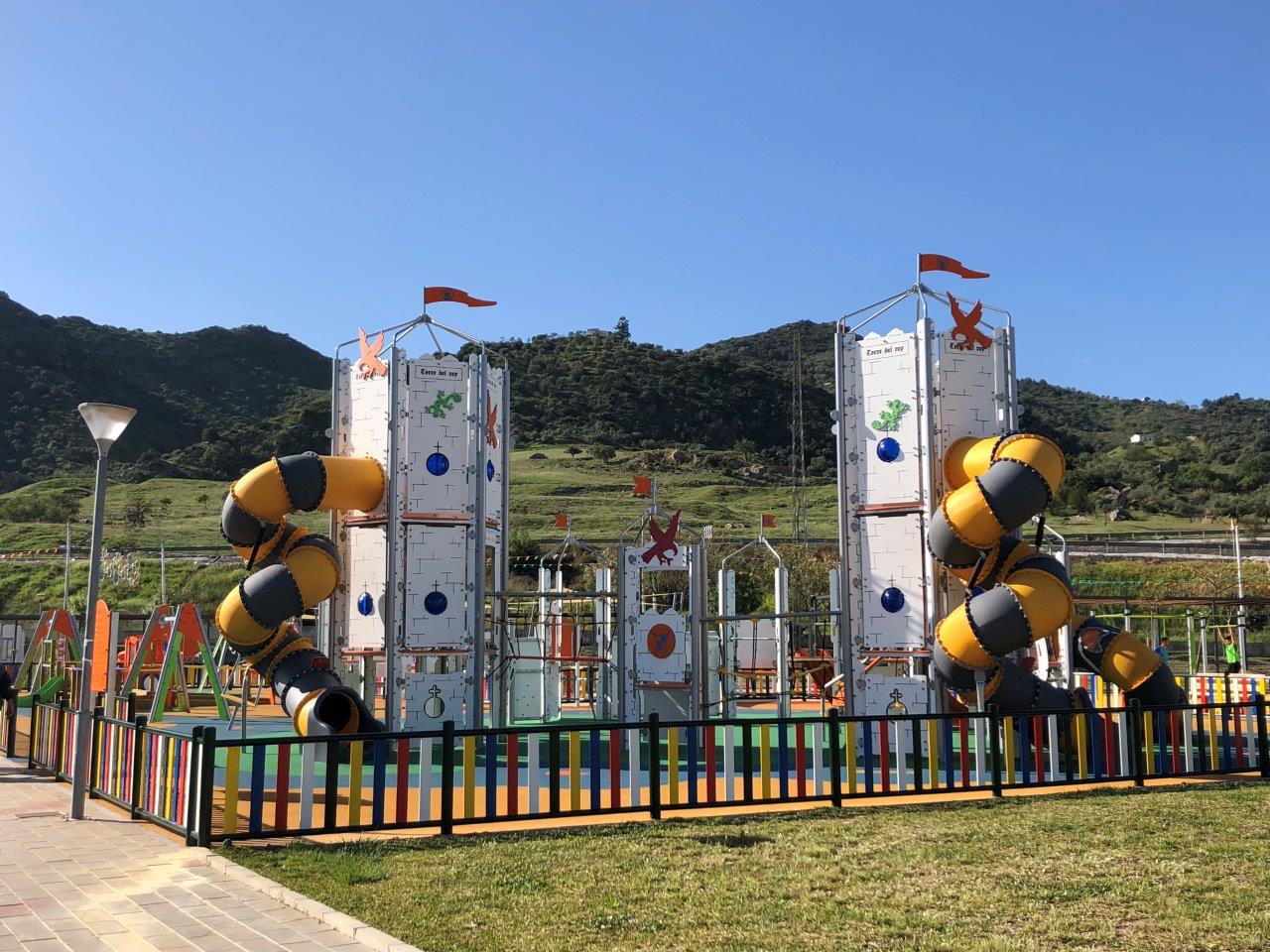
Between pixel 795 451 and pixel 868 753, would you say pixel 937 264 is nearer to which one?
pixel 868 753

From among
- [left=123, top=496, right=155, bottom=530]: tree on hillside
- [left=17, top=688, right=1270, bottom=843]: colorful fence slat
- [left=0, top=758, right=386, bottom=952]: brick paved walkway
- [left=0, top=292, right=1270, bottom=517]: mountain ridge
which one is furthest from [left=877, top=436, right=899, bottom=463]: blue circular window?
[left=0, top=292, right=1270, bottom=517]: mountain ridge

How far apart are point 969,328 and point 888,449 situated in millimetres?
2315

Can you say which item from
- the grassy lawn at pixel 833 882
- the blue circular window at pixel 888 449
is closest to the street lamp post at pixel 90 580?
the grassy lawn at pixel 833 882

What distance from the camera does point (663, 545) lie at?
19.0 metres

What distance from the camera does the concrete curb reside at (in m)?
6.18

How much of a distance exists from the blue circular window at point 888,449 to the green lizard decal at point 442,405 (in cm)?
701

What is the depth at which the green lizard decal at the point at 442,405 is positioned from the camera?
18781 mm

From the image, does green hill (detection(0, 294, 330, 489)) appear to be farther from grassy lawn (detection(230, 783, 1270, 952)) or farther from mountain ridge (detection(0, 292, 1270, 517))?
grassy lawn (detection(230, 783, 1270, 952))

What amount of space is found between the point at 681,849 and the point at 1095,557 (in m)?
52.6

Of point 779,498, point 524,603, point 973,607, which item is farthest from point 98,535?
point 779,498

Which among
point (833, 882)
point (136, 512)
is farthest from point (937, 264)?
point (136, 512)

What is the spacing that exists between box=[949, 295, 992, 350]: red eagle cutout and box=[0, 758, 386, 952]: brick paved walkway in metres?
13.1

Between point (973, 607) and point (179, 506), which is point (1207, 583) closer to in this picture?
point (973, 607)

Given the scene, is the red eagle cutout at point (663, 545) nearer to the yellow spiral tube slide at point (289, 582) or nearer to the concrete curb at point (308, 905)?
the yellow spiral tube slide at point (289, 582)
